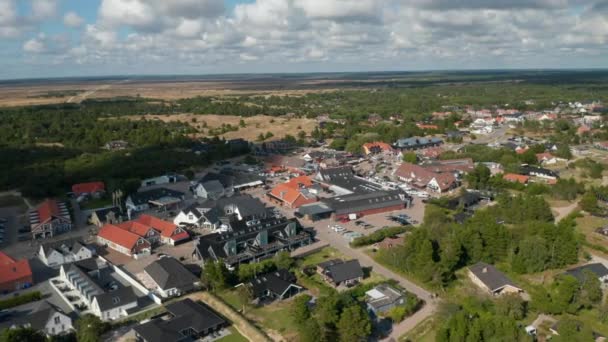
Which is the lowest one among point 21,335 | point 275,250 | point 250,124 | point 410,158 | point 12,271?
point 275,250

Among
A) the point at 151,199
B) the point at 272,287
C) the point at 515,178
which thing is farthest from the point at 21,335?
the point at 515,178

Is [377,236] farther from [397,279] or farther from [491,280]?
[491,280]

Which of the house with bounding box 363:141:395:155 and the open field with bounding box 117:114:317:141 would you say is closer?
the house with bounding box 363:141:395:155

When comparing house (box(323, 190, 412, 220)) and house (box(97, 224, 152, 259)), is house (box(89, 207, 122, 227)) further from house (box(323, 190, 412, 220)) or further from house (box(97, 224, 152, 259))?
house (box(323, 190, 412, 220))

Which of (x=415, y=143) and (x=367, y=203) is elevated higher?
(x=415, y=143)

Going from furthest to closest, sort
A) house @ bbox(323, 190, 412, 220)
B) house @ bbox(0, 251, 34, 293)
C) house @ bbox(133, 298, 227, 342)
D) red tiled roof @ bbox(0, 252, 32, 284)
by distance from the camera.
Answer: house @ bbox(323, 190, 412, 220), red tiled roof @ bbox(0, 252, 32, 284), house @ bbox(0, 251, 34, 293), house @ bbox(133, 298, 227, 342)

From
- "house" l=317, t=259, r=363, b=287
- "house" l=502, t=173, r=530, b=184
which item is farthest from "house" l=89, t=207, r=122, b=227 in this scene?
"house" l=502, t=173, r=530, b=184
